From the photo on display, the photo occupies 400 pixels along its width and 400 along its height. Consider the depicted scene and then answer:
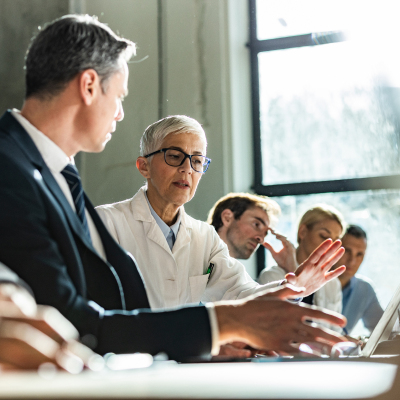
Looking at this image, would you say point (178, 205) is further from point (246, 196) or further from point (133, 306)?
point (246, 196)

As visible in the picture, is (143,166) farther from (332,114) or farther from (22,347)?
(332,114)

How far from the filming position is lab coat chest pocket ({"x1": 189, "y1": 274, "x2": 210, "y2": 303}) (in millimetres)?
1620

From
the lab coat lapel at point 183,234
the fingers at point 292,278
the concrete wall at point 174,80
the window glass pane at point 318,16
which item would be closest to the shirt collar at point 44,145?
the fingers at point 292,278

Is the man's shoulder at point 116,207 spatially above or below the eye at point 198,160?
below

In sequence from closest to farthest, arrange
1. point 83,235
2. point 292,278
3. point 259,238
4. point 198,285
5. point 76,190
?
point 83,235 < point 76,190 < point 292,278 < point 198,285 < point 259,238

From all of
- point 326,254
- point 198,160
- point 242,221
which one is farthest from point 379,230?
point 326,254

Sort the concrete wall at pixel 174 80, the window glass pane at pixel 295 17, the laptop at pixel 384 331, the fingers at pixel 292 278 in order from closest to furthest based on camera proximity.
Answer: the laptop at pixel 384 331 → the fingers at pixel 292 278 → the concrete wall at pixel 174 80 → the window glass pane at pixel 295 17

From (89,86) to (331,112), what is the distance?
2.91m

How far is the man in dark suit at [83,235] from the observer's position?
0.75m

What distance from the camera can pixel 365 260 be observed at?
3.50 m

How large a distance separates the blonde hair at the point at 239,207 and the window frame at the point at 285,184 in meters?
0.84

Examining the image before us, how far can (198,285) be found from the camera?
164 cm

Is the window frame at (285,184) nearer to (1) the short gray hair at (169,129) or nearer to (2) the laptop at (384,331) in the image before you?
(1) the short gray hair at (169,129)

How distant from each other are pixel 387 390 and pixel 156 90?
354 centimetres
